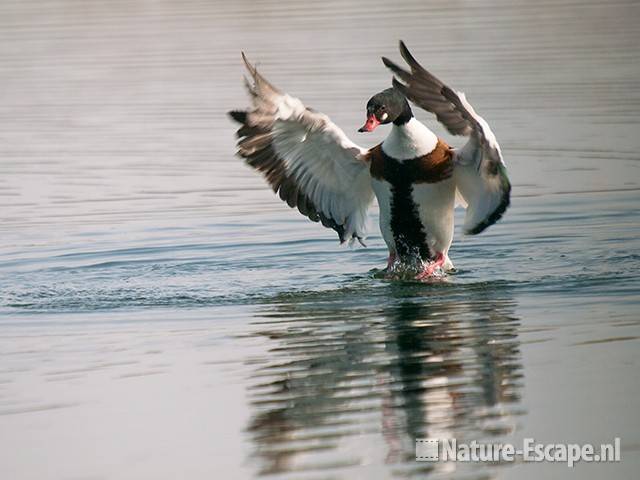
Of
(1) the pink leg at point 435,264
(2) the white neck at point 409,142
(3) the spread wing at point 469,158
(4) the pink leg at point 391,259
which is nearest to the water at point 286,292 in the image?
(1) the pink leg at point 435,264

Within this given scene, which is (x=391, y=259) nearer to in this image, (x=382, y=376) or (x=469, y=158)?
(x=469, y=158)

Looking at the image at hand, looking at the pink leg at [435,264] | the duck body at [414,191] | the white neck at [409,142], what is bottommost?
the pink leg at [435,264]

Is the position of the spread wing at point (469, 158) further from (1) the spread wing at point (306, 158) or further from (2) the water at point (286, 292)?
(1) the spread wing at point (306, 158)

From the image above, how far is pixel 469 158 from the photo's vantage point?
10977 mm

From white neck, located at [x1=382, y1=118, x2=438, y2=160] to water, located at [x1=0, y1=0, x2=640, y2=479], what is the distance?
0.96m

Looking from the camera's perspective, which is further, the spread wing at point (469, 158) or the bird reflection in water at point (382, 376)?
the spread wing at point (469, 158)

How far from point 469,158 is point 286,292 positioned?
1.63 m

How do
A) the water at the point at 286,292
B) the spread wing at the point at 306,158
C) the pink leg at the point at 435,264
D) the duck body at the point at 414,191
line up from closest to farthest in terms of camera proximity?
the water at the point at 286,292 → the spread wing at the point at 306,158 → the duck body at the point at 414,191 → the pink leg at the point at 435,264

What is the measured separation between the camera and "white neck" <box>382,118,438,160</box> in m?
11.0

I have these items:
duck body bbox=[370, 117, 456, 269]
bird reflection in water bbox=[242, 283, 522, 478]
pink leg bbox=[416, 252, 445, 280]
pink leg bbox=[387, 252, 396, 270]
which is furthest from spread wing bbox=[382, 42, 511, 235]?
pink leg bbox=[387, 252, 396, 270]

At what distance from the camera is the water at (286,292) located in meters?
7.33

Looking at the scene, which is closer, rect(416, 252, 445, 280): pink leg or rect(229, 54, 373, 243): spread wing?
rect(229, 54, 373, 243): spread wing

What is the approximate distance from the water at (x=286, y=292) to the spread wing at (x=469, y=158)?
545mm

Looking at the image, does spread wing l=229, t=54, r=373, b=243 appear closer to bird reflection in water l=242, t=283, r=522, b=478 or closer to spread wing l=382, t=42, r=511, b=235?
spread wing l=382, t=42, r=511, b=235
